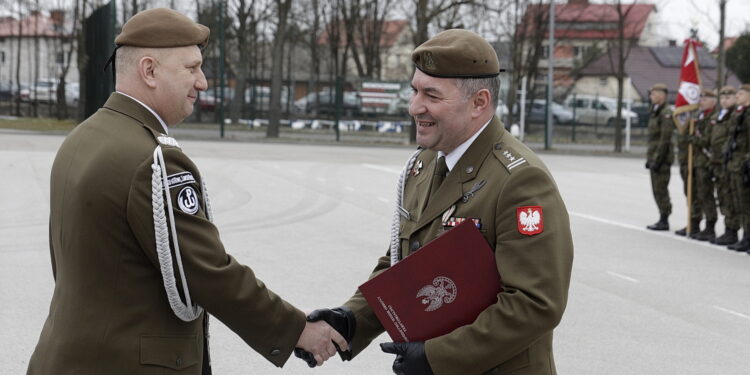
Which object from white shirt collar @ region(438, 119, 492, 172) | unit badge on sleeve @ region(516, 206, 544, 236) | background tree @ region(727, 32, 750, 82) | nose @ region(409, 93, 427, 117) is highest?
background tree @ region(727, 32, 750, 82)

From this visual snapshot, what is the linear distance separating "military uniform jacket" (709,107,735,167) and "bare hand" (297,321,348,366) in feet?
35.2

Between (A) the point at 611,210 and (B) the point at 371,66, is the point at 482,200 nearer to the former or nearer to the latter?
(A) the point at 611,210

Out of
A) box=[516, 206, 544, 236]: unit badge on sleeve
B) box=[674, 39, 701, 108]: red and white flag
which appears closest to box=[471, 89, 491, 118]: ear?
box=[516, 206, 544, 236]: unit badge on sleeve

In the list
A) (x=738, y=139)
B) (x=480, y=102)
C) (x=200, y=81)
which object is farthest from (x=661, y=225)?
(x=200, y=81)

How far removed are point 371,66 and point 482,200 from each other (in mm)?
53919

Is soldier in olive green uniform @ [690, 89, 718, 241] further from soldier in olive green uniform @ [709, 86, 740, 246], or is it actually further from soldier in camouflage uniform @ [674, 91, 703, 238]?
soldier in olive green uniform @ [709, 86, 740, 246]

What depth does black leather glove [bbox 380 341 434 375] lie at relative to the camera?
3.07 meters

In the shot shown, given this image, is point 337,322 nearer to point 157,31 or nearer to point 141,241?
point 141,241

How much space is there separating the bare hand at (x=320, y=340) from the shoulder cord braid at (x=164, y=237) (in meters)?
0.56

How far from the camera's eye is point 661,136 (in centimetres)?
1441

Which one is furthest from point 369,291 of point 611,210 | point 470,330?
point 611,210

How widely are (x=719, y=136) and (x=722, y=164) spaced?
1.29 ft

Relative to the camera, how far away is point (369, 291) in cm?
321

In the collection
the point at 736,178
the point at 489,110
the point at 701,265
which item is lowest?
the point at 701,265
